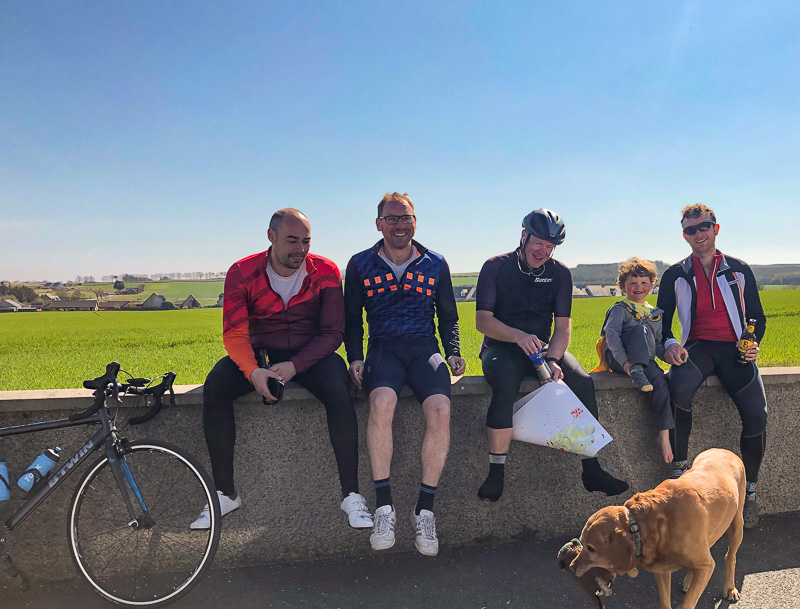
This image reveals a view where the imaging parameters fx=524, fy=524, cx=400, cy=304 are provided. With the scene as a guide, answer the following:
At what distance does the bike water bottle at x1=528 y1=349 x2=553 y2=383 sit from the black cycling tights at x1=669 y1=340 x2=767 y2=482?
1.05 meters

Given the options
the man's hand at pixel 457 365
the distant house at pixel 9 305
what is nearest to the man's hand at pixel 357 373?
the man's hand at pixel 457 365

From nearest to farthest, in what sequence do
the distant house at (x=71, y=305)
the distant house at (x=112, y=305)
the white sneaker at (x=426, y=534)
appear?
the white sneaker at (x=426, y=534) → the distant house at (x=112, y=305) → the distant house at (x=71, y=305)

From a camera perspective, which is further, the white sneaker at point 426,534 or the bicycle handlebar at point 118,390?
the white sneaker at point 426,534

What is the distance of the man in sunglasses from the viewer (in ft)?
13.0

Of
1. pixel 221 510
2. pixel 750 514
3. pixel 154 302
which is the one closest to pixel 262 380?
pixel 221 510

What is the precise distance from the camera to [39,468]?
3.18m

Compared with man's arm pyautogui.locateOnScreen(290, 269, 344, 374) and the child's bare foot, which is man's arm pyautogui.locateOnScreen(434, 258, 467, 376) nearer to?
man's arm pyautogui.locateOnScreen(290, 269, 344, 374)

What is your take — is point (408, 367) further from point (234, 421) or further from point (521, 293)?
point (234, 421)

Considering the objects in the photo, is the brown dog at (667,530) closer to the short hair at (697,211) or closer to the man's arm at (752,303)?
the man's arm at (752,303)

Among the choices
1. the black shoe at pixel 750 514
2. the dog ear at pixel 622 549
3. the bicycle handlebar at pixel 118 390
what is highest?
the bicycle handlebar at pixel 118 390

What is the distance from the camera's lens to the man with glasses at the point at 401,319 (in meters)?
3.46

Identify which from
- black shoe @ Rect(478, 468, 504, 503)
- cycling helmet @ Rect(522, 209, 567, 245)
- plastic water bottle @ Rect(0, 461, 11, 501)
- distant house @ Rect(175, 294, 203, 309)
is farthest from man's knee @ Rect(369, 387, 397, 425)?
distant house @ Rect(175, 294, 203, 309)

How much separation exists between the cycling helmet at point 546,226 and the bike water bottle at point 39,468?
356 centimetres

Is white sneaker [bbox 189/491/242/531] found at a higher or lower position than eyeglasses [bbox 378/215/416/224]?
lower
